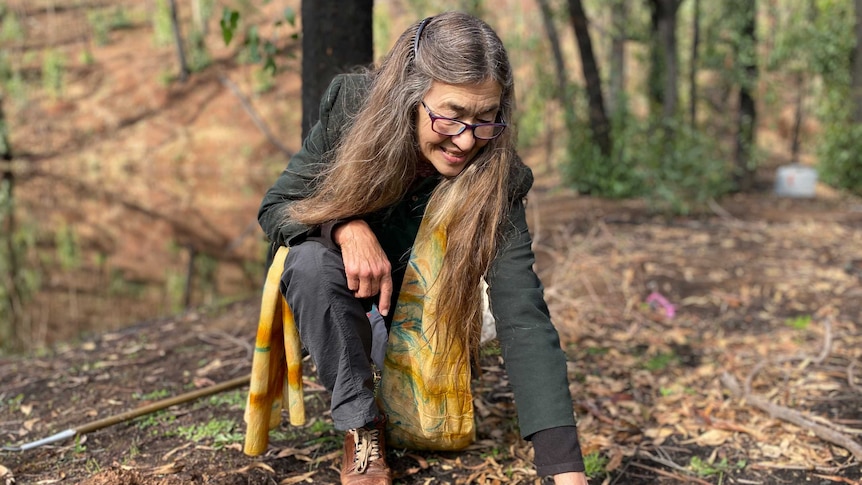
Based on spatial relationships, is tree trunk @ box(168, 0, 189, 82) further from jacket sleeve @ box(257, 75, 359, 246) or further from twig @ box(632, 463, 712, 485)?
twig @ box(632, 463, 712, 485)

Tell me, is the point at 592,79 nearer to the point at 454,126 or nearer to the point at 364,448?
the point at 454,126

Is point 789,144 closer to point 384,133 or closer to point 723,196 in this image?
point 723,196

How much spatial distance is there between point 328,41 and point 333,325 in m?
1.49

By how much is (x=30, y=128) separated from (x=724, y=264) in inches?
805

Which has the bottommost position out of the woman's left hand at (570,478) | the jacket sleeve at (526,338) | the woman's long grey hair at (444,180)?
the woman's left hand at (570,478)

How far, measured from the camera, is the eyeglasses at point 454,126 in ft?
5.59

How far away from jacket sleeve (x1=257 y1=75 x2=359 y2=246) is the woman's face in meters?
0.26

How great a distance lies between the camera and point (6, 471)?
6.43 ft

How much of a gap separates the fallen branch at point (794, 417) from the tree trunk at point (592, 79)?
496 cm

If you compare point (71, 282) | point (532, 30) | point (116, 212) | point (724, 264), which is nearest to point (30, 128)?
point (116, 212)

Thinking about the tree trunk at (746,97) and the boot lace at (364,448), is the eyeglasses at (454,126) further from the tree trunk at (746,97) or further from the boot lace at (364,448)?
the tree trunk at (746,97)

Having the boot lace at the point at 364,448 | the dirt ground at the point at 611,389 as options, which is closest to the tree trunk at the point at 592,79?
the dirt ground at the point at 611,389

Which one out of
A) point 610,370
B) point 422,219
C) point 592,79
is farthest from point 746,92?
point 422,219

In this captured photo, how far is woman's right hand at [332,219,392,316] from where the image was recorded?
5.67 ft
